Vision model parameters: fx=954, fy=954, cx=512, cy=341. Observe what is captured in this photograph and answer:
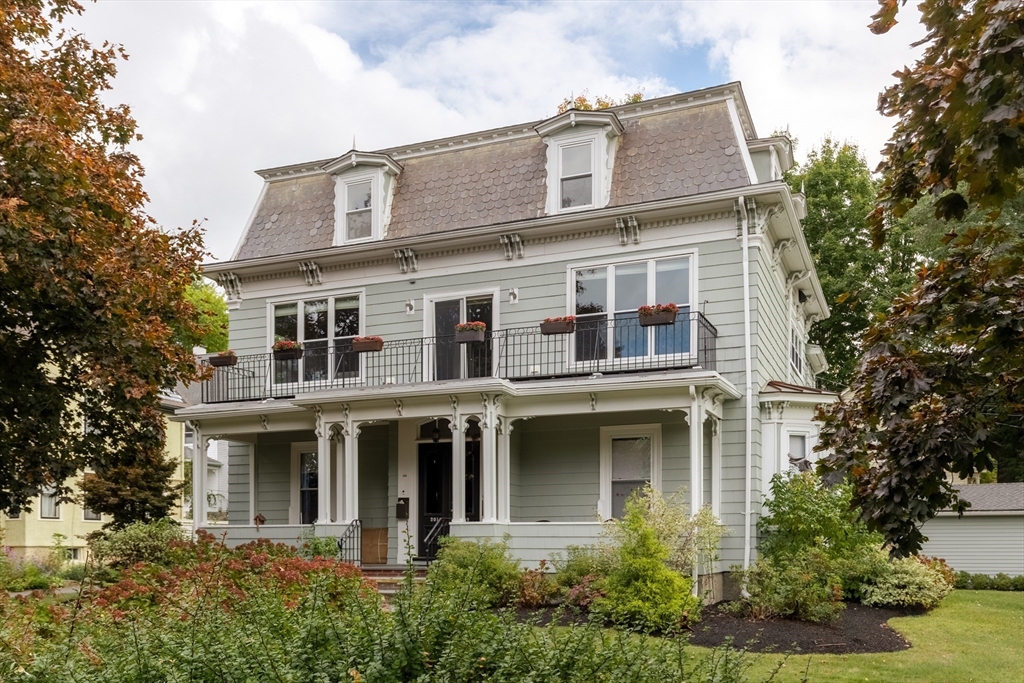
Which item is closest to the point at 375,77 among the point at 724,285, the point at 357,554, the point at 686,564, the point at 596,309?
the point at 596,309

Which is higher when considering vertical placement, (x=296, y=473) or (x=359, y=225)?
(x=359, y=225)

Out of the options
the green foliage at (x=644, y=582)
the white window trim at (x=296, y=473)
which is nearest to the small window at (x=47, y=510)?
the white window trim at (x=296, y=473)

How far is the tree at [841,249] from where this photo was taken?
107ft

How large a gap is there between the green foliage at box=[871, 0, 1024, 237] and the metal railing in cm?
1393

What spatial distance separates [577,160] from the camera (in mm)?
19047

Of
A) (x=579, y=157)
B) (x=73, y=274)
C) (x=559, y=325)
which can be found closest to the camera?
(x=73, y=274)

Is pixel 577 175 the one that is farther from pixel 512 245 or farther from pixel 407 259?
pixel 407 259

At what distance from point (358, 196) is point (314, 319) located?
2.90m

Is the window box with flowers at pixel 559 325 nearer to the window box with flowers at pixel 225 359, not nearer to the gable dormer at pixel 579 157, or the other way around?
the gable dormer at pixel 579 157

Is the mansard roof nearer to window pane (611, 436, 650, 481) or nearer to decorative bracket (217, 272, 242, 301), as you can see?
decorative bracket (217, 272, 242, 301)

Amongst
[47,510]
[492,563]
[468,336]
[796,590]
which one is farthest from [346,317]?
[47,510]

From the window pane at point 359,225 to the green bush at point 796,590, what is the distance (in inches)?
424

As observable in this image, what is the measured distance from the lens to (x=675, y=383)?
16141 mm

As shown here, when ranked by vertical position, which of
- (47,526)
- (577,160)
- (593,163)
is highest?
(577,160)
